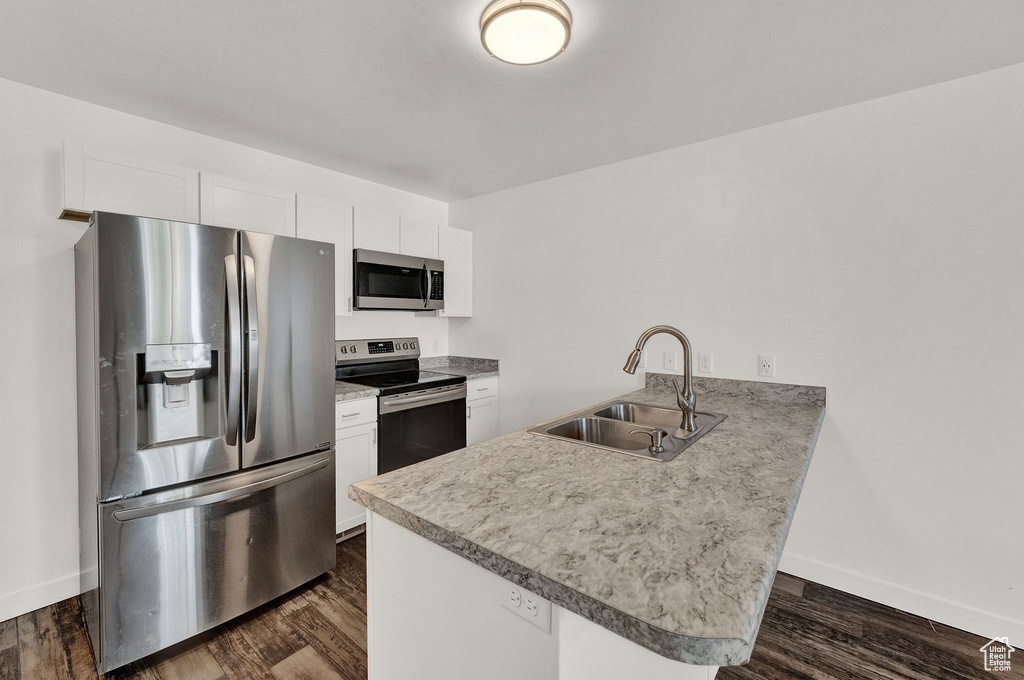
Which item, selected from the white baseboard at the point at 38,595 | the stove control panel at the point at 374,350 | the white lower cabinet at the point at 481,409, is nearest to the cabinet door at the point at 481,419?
the white lower cabinet at the point at 481,409

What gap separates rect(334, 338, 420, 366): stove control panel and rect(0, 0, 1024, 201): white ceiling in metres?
1.36

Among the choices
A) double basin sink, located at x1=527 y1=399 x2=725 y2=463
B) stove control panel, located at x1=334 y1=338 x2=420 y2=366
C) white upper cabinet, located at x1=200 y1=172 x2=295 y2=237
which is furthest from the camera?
stove control panel, located at x1=334 y1=338 x2=420 y2=366

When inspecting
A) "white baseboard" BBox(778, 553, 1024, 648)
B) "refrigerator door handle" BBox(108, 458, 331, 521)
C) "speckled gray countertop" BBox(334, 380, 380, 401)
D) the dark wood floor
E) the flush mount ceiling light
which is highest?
the flush mount ceiling light

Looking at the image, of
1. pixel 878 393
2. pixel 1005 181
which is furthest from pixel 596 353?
pixel 1005 181

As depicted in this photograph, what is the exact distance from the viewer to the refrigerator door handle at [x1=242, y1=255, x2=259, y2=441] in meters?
1.99

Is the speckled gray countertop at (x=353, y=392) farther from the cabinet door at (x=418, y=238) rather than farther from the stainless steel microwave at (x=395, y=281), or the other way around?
the cabinet door at (x=418, y=238)

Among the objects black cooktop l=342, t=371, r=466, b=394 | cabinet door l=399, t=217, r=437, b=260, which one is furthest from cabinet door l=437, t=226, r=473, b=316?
black cooktop l=342, t=371, r=466, b=394

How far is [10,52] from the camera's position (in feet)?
5.90

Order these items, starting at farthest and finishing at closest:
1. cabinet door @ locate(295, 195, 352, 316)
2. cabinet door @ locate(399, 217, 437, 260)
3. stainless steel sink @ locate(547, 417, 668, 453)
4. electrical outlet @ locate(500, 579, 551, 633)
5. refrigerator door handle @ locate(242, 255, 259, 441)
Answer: cabinet door @ locate(399, 217, 437, 260)
cabinet door @ locate(295, 195, 352, 316)
refrigerator door handle @ locate(242, 255, 259, 441)
stainless steel sink @ locate(547, 417, 668, 453)
electrical outlet @ locate(500, 579, 551, 633)

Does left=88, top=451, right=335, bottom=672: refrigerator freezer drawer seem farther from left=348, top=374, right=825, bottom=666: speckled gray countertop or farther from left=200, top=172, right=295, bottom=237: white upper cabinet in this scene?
left=200, top=172, right=295, bottom=237: white upper cabinet

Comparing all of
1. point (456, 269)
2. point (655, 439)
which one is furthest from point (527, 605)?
point (456, 269)

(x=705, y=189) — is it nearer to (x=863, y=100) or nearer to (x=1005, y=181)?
(x=863, y=100)

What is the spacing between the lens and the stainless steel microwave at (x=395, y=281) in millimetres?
2975

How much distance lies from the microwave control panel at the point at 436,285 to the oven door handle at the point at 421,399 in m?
0.74
